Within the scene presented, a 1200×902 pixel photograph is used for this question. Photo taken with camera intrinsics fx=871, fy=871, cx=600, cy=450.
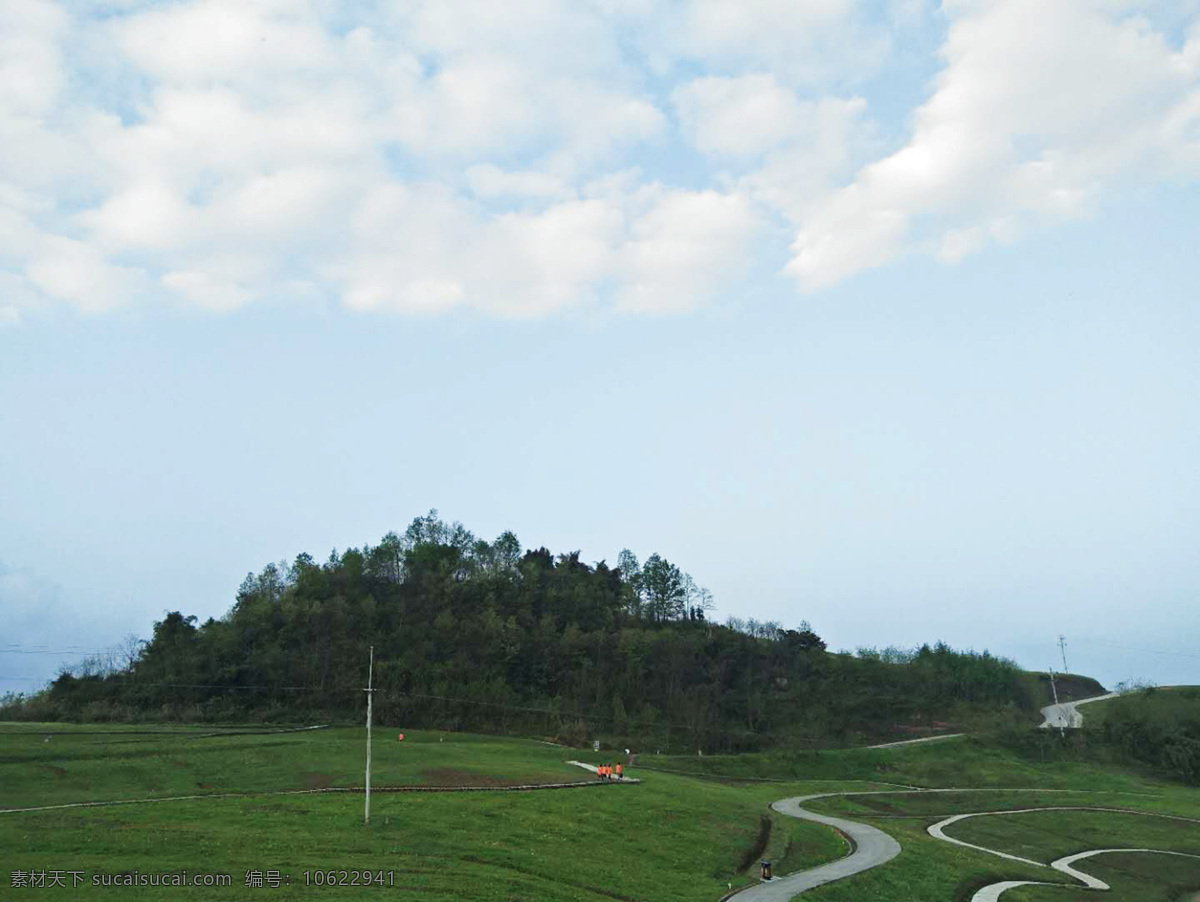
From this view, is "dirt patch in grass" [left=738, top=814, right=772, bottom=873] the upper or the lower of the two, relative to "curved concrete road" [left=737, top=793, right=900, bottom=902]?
upper

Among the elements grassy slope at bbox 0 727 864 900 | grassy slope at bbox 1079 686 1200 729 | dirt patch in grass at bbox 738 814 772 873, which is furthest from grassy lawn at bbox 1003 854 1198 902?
grassy slope at bbox 1079 686 1200 729

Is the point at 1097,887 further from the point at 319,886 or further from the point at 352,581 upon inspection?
the point at 352,581

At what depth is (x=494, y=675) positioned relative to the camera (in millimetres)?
159750

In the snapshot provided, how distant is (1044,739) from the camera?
147 metres

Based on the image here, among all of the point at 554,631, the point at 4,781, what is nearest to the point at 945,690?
the point at 554,631

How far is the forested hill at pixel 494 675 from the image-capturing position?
445ft

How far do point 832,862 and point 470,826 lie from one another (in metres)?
25.8

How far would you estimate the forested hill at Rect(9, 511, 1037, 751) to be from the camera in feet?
445

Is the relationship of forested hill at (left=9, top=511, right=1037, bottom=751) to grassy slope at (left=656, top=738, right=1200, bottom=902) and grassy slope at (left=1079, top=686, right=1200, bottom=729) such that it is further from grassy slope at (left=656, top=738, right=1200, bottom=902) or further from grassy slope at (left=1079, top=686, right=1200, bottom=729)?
grassy slope at (left=656, top=738, right=1200, bottom=902)

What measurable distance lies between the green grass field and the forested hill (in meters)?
33.2

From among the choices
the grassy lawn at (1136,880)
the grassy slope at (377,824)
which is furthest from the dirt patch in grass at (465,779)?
the grassy lawn at (1136,880)

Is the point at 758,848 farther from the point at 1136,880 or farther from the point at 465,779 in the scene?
the point at 1136,880

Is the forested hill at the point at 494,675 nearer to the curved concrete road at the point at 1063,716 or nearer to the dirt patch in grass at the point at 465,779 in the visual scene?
the curved concrete road at the point at 1063,716

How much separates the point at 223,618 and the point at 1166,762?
16743cm
